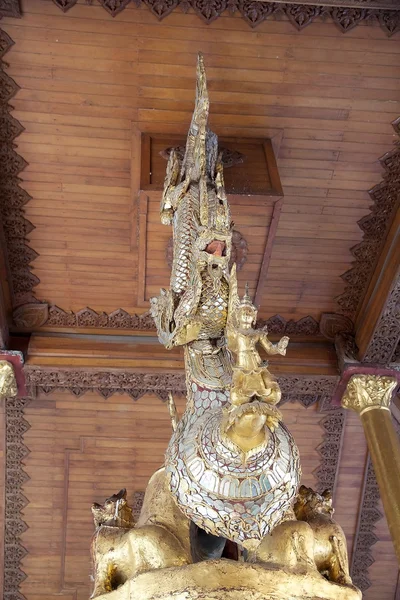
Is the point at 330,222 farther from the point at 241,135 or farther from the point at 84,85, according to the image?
the point at 84,85

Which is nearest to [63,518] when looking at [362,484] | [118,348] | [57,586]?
[57,586]

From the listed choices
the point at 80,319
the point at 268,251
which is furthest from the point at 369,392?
the point at 80,319

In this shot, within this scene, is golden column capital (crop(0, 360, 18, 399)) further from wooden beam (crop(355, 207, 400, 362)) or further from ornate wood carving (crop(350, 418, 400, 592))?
ornate wood carving (crop(350, 418, 400, 592))

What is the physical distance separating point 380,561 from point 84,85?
516 centimetres

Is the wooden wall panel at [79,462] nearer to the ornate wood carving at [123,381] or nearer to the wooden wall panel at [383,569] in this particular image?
the ornate wood carving at [123,381]

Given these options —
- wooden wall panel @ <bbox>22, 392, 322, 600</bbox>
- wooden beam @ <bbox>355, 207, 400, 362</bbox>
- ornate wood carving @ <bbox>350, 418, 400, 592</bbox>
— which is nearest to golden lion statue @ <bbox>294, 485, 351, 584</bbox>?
wooden beam @ <bbox>355, 207, 400, 362</bbox>

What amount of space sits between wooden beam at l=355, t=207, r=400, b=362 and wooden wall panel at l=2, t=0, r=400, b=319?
0.87ft

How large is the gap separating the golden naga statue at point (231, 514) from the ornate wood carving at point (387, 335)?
9.65 ft

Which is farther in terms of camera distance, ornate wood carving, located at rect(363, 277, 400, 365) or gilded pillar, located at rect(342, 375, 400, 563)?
ornate wood carving, located at rect(363, 277, 400, 365)

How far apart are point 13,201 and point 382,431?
Answer: 124 inches

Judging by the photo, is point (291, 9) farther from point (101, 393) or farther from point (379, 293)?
point (101, 393)

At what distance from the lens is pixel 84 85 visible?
436 centimetres

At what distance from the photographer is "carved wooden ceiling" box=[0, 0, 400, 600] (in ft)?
13.9

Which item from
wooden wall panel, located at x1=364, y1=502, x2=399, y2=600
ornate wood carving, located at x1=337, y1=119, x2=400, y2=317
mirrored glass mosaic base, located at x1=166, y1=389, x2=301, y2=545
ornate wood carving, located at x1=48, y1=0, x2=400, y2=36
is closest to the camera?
mirrored glass mosaic base, located at x1=166, y1=389, x2=301, y2=545
